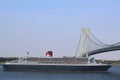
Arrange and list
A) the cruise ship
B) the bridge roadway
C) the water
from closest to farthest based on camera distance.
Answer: the water, the bridge roadway, the cruise ship

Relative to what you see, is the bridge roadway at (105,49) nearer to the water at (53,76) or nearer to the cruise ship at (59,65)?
the cruise ship at (59,65)

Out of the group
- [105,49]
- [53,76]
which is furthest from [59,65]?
[53,76]

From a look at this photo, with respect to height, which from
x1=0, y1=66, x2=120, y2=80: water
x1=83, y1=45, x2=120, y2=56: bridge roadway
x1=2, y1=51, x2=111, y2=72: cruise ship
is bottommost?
x1=0, y1=66, x2=120, y2=80: water

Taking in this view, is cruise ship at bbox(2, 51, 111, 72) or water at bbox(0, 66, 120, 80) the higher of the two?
cruise ship at bbox(2, 51, 111, 72)

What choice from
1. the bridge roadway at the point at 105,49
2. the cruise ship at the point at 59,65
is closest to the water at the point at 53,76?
the bridge roadway at the point at 105,49

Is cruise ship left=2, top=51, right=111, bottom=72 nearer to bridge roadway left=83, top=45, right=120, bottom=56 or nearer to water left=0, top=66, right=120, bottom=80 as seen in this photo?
bridge roadway left=83, top=45, right=120, bottom=56

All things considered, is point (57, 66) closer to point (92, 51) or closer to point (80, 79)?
point (92, 51)

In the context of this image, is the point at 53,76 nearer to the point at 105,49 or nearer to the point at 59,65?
the point at 59,65

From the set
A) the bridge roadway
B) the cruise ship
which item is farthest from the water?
the cruise ship

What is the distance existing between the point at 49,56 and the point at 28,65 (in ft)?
17.8

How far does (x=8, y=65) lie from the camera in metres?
68.8

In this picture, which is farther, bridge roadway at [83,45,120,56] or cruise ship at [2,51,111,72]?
cruise ship at [2,51,111,72]

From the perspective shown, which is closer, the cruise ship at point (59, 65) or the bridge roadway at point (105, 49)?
the bridge roadway at point (105, 49)

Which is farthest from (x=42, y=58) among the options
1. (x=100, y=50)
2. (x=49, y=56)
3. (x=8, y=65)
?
(x=100, y=50)
